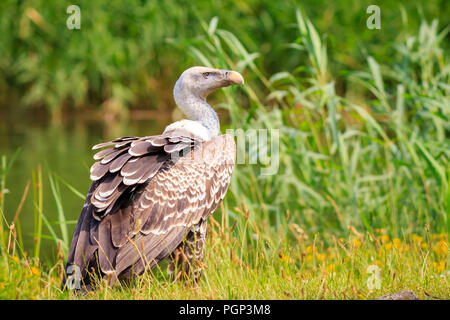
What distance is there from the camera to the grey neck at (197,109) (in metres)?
4.74

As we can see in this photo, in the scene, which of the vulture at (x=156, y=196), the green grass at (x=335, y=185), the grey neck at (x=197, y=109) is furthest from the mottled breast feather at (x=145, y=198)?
the green grass at (x=335, y=185)

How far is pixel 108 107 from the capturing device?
15273mm

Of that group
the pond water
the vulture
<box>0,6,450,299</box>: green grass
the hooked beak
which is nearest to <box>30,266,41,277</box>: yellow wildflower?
the vulture

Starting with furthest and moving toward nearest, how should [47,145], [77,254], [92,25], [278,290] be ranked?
[92,25] < [47,145] < [77,254] < [278,290]

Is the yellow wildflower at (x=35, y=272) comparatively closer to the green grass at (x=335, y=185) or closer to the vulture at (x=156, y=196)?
the vulture at (x=156, y=196)

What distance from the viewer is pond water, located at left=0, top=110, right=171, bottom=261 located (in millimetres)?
8531

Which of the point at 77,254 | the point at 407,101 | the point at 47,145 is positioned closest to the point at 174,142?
the point at 77,254

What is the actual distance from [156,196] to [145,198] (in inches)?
3.0

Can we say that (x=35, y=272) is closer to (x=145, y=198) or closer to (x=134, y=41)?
(x=145, y=198)

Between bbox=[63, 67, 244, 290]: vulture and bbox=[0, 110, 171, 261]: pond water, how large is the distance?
2553 millimetres

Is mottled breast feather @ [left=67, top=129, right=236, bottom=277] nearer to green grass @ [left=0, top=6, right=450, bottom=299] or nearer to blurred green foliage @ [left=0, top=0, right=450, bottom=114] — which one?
green grass @ [left=0, top=6, right=450, bottom=299]

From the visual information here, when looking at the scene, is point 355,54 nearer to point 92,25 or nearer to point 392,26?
point 392,26
